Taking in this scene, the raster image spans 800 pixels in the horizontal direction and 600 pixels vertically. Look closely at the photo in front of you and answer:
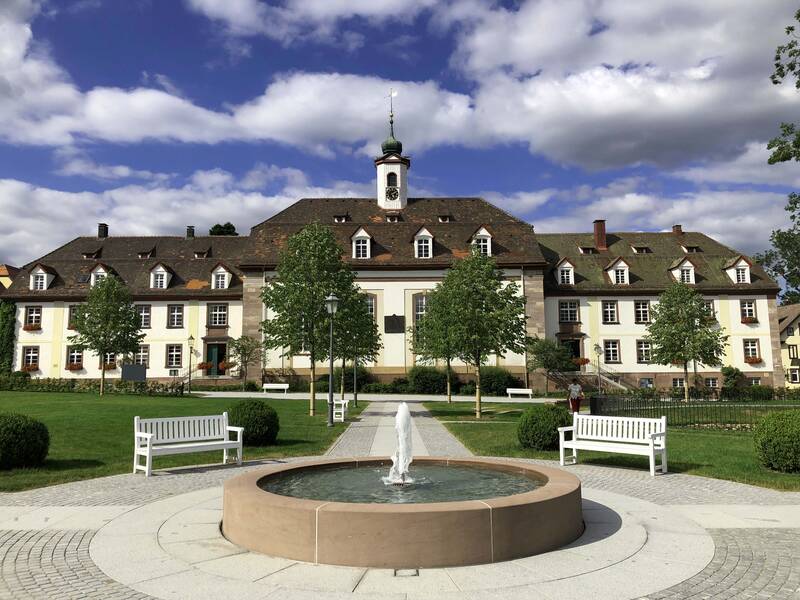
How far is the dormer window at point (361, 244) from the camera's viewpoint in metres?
45.4

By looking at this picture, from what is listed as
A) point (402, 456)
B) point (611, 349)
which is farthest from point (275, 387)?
point (402, 456)

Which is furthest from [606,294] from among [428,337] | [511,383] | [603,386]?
[428,337]

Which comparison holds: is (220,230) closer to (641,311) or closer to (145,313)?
(145,313)

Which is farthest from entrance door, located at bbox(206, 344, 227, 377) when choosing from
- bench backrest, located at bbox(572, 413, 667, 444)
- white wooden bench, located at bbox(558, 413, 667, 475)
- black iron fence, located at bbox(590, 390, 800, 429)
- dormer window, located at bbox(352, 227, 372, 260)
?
bench backrest, located at bbox(572, 413, 667, 444)

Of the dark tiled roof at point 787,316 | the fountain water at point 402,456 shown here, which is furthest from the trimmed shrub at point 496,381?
the dark tiled roof at point 787,316

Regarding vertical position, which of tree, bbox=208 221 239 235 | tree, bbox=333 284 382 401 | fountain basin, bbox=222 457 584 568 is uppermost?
tree, bbox=208 221 239 235

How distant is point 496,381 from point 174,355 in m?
24.5

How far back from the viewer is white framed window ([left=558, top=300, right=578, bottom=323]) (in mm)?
46531

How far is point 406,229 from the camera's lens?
47.2 m

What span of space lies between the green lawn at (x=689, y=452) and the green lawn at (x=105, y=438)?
13.7 feet

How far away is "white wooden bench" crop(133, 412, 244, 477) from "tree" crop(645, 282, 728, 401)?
31818mm

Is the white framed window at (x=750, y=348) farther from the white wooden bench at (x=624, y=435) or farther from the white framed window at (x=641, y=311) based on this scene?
the white wooden bench at (x=624, y=435)

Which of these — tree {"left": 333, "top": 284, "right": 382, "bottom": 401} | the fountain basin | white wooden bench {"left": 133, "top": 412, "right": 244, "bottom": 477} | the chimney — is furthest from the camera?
the chimney

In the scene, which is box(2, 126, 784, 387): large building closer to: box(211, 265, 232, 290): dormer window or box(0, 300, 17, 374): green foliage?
box(211, 265, 232, 290): dormer window
